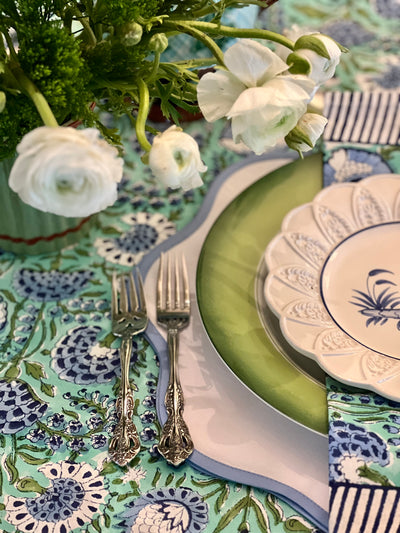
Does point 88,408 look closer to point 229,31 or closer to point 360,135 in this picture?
point 229,31

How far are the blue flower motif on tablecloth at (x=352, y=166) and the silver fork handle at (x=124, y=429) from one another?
34 centimetres

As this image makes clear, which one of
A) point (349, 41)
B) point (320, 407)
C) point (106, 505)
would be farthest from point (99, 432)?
point (349, 41)

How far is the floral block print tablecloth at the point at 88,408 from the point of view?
53 cm

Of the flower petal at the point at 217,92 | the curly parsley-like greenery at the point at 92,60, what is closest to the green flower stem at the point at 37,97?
the curly parsley-like greenery at the point at 92,60

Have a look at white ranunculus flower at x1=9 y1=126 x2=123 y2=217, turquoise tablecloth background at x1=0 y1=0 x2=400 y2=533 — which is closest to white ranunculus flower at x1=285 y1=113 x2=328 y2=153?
white ranunculus flower at x1=9 y1=126 x2=123 y2=217

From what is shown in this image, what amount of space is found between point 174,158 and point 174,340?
228 millimetres

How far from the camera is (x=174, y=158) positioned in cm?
47

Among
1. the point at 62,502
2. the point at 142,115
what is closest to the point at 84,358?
the point at 62,502

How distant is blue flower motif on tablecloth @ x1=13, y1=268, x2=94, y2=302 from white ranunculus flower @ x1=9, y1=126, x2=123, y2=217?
28 centimetres

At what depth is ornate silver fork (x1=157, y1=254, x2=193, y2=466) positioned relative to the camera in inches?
22.2

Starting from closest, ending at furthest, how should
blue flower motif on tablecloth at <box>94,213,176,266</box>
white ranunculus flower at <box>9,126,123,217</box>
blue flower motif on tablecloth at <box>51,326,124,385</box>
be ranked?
white ranunculus flower at <box>9,126,123,217</box>, blue flower motif on tablecloth at <box>51,326,124,385</box>, blue flower motif on tablecloth at <box>94,213,176,266</box>

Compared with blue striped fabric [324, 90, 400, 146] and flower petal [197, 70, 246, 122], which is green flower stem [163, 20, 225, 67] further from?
blue striped fabric [324, 90, 400, 146]

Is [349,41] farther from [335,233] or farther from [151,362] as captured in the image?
[151,362]

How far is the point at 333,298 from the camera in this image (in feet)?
2.13
